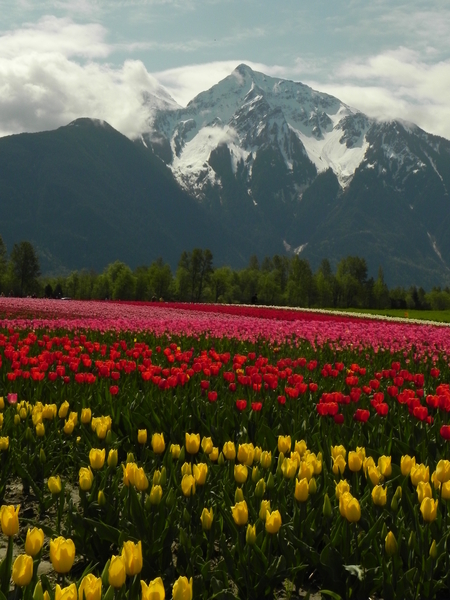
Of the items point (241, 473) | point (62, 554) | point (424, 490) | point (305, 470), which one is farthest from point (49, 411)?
point (424, 490)

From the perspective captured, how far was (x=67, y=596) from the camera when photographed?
7.66ft

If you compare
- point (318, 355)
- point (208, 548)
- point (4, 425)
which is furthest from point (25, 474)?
point (318, 355)

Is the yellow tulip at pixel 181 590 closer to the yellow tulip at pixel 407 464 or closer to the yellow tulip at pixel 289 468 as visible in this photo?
the yellow tulip at pixel 289 468

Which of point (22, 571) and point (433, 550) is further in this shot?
point (433, 550)

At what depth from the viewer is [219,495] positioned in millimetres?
4449

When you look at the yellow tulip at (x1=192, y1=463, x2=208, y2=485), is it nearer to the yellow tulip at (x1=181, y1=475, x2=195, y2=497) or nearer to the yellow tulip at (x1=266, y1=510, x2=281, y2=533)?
the yellow tulip at (x1=181, y1=475, x2=195, y2=497)

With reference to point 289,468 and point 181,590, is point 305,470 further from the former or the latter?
point 181,590

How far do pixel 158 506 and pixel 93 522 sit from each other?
0.44 metres

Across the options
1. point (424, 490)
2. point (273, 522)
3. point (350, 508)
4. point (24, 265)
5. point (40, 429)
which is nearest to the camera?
point (273, 522)


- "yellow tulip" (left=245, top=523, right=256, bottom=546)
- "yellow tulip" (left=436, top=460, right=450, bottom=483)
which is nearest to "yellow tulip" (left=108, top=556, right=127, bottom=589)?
"yellow tulip" (left=245, top=523, right=256, bottom=546)

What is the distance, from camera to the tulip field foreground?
331 cm

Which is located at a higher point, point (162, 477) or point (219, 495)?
point (162, 477)

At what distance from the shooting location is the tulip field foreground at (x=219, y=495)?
10.9 feet

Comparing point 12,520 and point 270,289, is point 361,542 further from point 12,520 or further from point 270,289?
point 270,289
